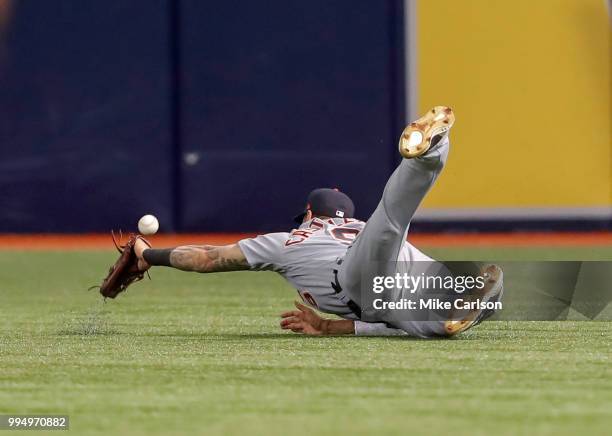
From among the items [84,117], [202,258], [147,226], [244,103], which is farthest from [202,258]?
[84,117]

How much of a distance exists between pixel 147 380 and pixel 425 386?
960 millimetres

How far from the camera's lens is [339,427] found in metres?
3.87

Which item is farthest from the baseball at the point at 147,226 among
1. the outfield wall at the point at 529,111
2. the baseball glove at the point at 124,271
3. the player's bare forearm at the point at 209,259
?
the outfield wall at the point at 529,111

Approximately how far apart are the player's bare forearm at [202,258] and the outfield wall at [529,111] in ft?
21.0

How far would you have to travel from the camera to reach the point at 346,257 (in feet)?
19.8

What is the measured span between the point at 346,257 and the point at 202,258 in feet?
2.25

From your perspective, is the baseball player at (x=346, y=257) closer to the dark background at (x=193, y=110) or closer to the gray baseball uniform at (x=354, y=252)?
the gray baseball uniform at (x=354, y=252)

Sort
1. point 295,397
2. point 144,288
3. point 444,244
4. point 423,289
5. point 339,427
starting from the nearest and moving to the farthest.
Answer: point 339,427, point 295,397, point 423,289, point 144,288, point 444,244

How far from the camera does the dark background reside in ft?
42.3

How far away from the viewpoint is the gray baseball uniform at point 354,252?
18.6 feet

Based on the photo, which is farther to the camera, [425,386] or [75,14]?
A: [75,14]

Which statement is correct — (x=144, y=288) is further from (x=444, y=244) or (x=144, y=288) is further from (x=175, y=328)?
(x=444, y=244)

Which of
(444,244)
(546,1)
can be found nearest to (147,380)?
(444,244)

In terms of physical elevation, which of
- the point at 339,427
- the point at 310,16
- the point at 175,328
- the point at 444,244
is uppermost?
the point at 310,16
